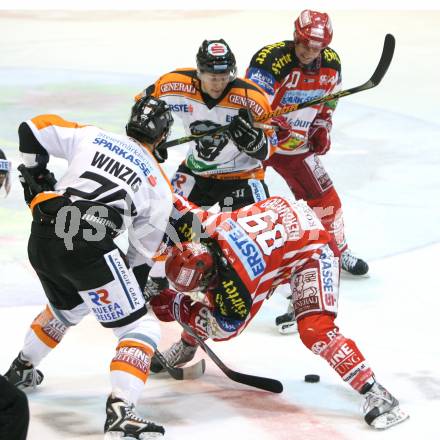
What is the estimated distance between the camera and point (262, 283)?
4.34 metres

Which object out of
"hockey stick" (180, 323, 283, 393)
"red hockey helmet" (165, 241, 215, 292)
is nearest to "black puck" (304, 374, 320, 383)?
"hockey stick" (180, 323, 283, 393)

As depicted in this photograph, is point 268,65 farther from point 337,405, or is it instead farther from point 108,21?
point 108,21

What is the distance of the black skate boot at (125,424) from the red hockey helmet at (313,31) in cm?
270

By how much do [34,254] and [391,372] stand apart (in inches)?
67.7

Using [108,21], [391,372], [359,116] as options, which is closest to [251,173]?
[391,372]

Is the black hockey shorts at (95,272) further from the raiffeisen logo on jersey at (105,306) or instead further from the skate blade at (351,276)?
the skate blade at (351,276)

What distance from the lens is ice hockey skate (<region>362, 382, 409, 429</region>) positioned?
13.7ft

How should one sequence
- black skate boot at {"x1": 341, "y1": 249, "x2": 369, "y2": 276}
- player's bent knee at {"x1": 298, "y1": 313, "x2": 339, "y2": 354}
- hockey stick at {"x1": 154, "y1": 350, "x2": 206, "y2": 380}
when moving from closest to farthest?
player's bent knee at {"x1": 298, "y1": 313, "x2": 339, "y2": 354}, hockey stick at {"x1": 154, "y1": 350, "x2": 206, "y2": 380}, black skate boot at {"x1": 341, "y1": 249, "x2": 369, "y2": 276}

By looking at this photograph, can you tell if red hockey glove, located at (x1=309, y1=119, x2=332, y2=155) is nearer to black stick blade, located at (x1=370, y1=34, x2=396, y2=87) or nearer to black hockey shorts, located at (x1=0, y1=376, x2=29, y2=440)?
black stick blade, located at (x1=370, y1=34, x2=396, y2=87)

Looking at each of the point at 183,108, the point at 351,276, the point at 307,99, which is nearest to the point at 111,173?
the point at 183,108

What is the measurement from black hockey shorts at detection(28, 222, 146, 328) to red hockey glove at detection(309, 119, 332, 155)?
2.37 metres

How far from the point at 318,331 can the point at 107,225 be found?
3.07 feet

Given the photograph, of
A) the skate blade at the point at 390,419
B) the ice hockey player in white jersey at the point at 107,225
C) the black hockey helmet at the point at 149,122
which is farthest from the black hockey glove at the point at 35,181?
the skate blade at the point at 390,419

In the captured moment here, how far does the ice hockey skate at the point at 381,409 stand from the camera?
4.18 metres
